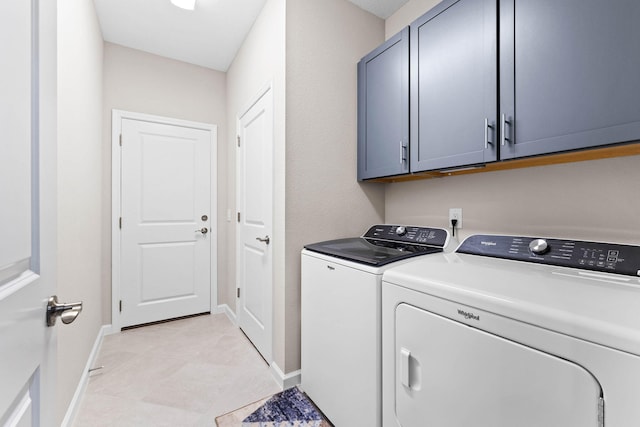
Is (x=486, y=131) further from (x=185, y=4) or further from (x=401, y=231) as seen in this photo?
(x=185, y=4)

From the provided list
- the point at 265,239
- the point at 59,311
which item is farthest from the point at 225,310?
the point at 59,311

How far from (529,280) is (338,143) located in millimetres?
1380

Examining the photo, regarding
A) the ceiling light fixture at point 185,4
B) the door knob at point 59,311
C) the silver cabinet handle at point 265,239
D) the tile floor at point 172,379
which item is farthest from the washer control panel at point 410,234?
the ceiling light fixture at point 185,4

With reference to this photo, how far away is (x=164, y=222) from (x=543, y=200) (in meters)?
3.02

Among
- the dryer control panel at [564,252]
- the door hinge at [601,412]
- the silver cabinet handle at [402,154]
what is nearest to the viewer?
the door hinge at [601,412]

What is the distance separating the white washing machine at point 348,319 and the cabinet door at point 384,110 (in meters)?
0.47

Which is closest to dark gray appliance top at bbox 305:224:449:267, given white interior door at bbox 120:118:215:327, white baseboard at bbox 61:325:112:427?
white baseboard at bbox 61:325:112:427

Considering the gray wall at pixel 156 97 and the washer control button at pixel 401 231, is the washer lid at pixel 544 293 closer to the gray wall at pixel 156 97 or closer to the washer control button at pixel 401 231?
the washer control button at pixel 401 231

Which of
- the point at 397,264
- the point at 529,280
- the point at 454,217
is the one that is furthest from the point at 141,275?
the point at 529,280

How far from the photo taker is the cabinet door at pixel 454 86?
4.22 feet

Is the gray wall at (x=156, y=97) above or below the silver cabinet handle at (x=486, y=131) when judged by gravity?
above

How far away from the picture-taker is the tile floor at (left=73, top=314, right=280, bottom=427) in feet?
5.21

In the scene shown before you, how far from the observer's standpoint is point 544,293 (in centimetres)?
82

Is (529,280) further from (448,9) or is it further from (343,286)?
(448,9)
